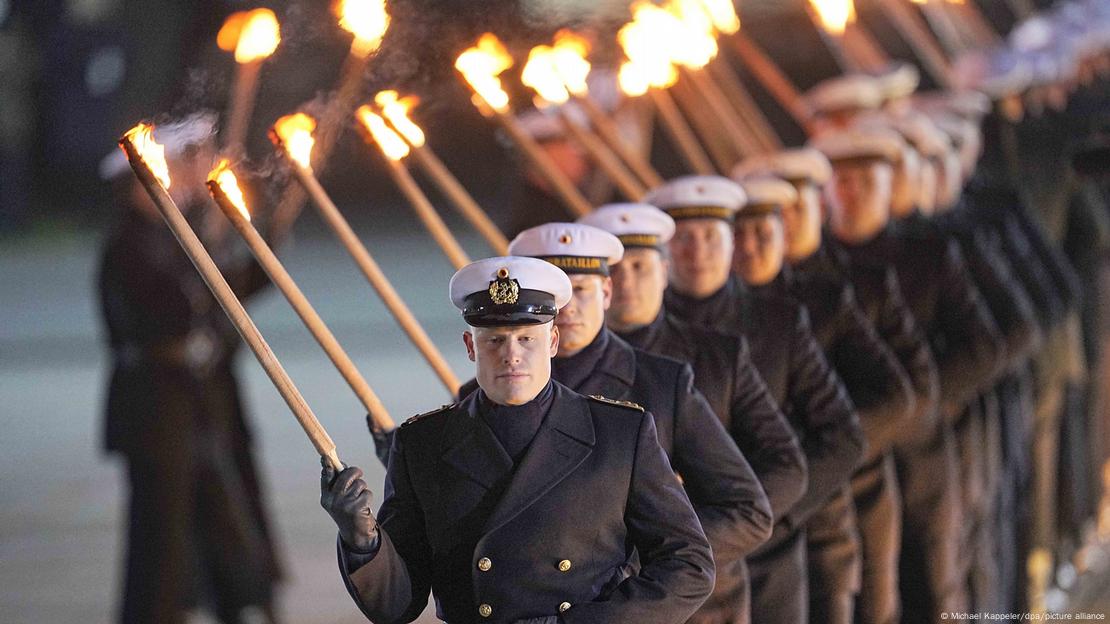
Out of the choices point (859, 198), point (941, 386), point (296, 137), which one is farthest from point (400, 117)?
point (941, 386)

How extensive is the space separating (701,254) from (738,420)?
724 mm

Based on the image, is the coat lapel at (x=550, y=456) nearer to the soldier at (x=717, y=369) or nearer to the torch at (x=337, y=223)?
the torch at (x=337, y=223)

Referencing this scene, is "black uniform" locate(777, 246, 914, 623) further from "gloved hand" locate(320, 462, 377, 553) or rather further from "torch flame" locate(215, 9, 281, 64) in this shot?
"gloved hand" locate(320, 462, 377, 553)

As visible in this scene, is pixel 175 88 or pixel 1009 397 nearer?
pixel 175 88

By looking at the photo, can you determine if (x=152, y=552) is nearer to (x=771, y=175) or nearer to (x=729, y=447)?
(x=771, y=175)

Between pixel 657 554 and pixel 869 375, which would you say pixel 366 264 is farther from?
pixel 869 375

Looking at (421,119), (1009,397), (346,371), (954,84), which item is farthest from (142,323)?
(954,84)

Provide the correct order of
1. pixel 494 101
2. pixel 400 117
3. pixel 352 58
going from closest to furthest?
pixel 400 117 < pixel 494 101 < pixel 352 58

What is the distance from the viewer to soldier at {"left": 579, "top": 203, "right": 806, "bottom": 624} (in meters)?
4.54

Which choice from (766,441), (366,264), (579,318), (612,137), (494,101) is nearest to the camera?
(579,318)

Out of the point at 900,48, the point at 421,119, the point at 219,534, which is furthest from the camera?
the point at 900,48

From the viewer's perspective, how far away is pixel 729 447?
4008 millimetres

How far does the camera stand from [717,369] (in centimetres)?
461

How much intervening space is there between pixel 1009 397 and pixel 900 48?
7849 millimetres
